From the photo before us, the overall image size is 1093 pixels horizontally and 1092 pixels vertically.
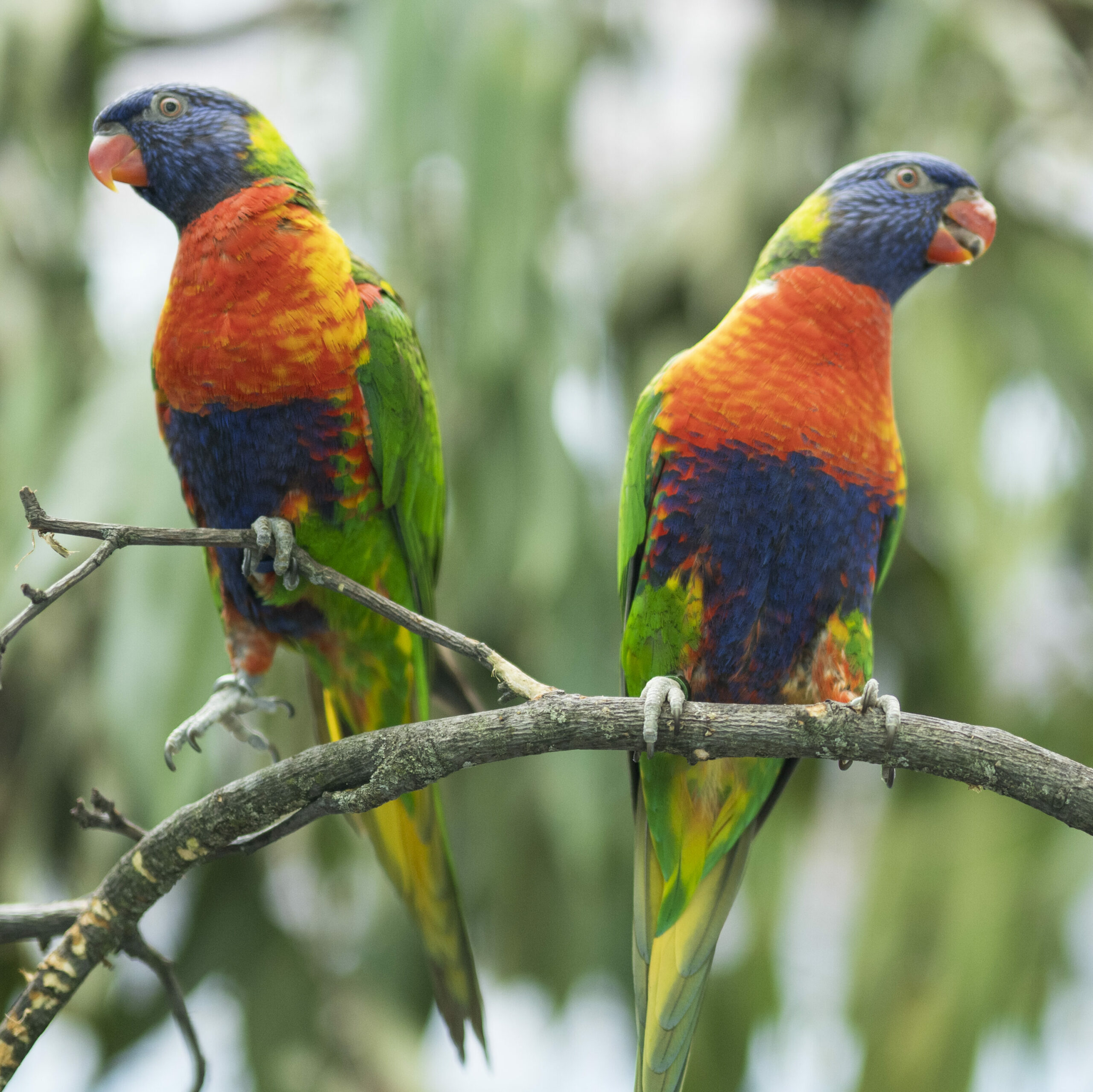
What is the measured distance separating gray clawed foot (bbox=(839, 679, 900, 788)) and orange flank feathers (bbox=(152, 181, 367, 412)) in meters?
0.89

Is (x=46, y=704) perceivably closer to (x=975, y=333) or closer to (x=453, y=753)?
(x=453, y=753)

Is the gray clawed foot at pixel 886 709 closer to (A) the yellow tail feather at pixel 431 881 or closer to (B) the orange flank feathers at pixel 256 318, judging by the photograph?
(A) the yellow tail feather at pixel 431 881

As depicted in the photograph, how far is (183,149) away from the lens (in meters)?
1.81

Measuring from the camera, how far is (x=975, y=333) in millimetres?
4090

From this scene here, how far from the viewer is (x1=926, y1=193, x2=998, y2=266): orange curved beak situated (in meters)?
1.92

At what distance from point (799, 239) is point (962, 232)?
29cm

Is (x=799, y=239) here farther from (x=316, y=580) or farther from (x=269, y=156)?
(x=316, y=580)

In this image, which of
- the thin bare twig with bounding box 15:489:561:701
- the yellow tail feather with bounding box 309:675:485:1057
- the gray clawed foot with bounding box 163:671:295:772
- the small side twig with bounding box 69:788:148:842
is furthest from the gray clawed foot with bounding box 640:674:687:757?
the small side twig with bounding box 69:788:148:842

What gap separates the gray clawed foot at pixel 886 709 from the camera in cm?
134

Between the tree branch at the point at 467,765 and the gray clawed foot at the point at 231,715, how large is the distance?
25cm

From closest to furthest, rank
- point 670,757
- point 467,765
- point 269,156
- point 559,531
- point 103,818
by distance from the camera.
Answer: point 467,765 → point 103,818 → point 670,757 → point 269,156 → point 559,531

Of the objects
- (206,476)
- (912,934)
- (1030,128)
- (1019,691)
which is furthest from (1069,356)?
(206,476)

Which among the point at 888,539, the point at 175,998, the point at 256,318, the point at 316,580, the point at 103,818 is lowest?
the point at 175,998

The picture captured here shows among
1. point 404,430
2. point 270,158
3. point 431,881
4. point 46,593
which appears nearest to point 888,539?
point 404,430
